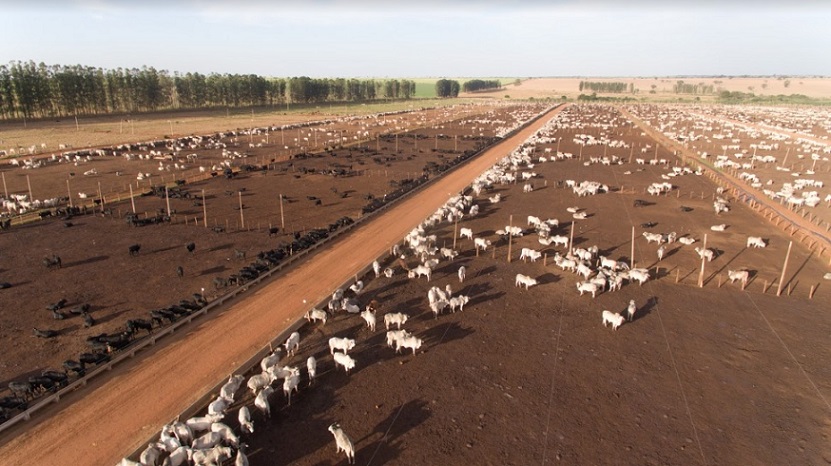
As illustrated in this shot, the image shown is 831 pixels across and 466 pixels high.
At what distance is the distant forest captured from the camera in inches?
4751

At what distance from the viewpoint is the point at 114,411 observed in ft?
58.9

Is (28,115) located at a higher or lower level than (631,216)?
higher

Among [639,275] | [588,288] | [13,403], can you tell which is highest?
[639,275]

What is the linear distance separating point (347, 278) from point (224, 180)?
36.1 m

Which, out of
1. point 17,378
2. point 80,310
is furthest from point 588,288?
point 80,310

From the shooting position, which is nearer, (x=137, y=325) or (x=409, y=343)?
(x=409, y=343)

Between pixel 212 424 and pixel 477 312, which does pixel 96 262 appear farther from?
pixel 477 312

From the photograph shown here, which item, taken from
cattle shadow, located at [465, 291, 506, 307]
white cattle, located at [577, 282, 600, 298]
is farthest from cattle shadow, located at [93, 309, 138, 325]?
white cattle, located at [577, 282, 600, 298]

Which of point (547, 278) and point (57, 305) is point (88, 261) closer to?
point (57, 305)

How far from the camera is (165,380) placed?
Result: 19.8 meters

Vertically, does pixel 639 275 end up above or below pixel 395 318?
above

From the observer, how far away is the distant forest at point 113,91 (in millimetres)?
120688

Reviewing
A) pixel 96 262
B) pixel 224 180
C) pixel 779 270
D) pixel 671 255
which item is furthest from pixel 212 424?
pixel 224 180

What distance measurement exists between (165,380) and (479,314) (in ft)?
50.6
